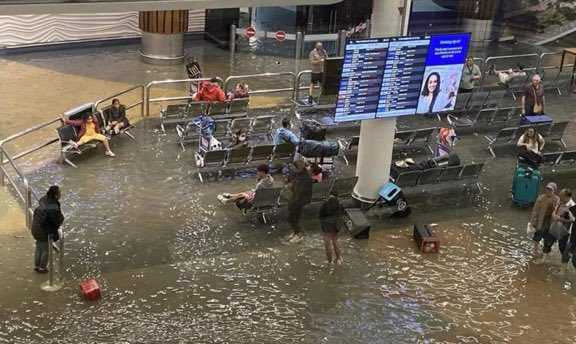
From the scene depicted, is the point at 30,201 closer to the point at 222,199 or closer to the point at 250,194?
the point at 222,199

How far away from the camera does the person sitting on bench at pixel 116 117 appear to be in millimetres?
16500

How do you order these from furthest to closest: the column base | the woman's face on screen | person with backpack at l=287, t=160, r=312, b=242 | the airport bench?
1. the column base
2. the airport bench
3. the woman's face on screen
4. person with backpack at l=287, t=160, r=312, b=242

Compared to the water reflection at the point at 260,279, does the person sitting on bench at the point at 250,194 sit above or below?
above

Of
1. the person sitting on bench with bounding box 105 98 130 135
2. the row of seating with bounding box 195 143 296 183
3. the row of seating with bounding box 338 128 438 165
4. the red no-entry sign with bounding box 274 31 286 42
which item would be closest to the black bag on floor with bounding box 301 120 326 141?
the row of seating with bounding box 195 143 296 183

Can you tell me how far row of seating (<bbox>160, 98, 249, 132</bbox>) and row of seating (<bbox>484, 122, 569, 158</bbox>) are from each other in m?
5.56

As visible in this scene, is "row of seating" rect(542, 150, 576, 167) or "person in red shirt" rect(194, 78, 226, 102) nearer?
"row of seating" rect(542, 150, 576, 167)

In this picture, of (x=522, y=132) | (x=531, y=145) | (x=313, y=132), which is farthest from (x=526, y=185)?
(x=313, y=132)

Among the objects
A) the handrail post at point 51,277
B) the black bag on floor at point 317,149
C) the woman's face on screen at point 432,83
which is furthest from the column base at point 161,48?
the handrail post at point 51,277

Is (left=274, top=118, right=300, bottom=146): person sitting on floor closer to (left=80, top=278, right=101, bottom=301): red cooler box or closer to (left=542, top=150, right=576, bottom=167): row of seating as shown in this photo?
(left=542, top=150, right=576, bottom=167): row of seating

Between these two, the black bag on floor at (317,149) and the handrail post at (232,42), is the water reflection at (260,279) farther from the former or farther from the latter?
the handrail post at (232,42)

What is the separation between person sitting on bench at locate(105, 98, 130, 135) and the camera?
1650 centimetres

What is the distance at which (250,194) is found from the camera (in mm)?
13648

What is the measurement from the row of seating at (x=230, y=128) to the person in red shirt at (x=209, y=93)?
0.69 metres

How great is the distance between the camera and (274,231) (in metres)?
13.4
